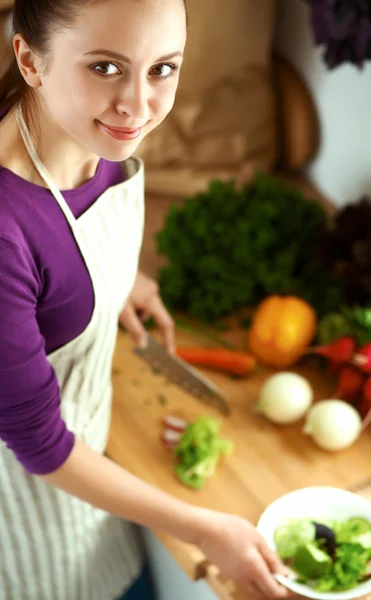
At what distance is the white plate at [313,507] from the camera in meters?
0.89

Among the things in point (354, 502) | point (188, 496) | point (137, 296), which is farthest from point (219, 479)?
point (137, 296)

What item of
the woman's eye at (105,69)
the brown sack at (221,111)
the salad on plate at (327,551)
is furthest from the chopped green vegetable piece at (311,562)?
the brown sack at (221,111)

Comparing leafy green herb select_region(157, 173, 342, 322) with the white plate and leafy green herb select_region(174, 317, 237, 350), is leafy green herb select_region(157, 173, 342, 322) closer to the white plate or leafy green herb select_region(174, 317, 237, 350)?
leafy green herb select_region(174, 317, 237, 350)

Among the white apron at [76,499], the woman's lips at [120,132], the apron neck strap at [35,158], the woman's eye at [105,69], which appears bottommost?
the white apron at [76,499]

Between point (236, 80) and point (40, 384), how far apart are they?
96cm

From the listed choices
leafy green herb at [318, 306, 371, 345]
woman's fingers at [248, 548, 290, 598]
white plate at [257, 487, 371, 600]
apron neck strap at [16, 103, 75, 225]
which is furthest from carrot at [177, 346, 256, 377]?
apron neck strap at [16, 103, 75, 225]

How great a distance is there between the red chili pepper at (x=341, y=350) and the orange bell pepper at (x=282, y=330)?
2.4 inches

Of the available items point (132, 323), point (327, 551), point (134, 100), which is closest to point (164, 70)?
point (134, 100)

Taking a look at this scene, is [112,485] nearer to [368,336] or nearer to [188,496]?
[188,496]

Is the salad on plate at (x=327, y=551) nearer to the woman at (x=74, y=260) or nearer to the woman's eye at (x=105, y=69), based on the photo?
the woman at (x=74, y=260)

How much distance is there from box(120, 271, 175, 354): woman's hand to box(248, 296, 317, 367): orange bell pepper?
14cm

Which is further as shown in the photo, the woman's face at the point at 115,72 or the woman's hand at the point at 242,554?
the woman's hand at the point at 242,554

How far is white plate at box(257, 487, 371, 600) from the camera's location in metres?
0.89

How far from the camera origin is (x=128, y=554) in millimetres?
1141
